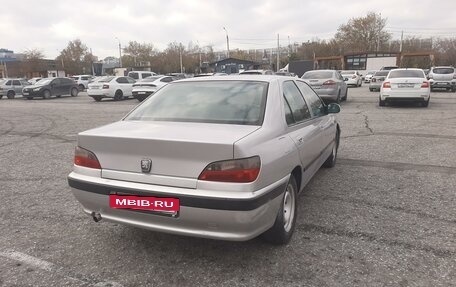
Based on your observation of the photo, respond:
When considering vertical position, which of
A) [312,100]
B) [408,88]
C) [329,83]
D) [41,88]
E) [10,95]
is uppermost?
[312,100]

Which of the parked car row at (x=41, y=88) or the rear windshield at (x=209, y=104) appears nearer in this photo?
the rear windshield at (x=209, y=104)

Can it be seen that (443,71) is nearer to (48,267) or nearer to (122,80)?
(122,80)

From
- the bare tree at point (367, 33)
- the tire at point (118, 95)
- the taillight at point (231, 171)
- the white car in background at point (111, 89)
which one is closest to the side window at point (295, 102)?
the taillight at point (231, 171)

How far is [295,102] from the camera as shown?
416cm

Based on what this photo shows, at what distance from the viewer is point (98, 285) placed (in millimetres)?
2918

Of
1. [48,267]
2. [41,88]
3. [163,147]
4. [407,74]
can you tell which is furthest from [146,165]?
[41,88]

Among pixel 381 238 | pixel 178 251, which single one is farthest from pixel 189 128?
pixel 381 238

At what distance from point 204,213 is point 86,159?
118 centimetres

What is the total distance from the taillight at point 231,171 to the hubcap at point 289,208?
30.5 inches

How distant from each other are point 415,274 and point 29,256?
10.5 ft

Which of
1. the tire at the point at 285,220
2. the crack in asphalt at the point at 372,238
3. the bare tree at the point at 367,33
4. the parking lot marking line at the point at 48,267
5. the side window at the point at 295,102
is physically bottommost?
the crack in asphalt at the point at 372,238

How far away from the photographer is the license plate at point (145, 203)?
2.85 m

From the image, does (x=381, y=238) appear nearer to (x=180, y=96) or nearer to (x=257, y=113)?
(x=257, y=113)

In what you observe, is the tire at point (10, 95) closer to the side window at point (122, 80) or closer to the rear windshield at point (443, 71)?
the side window at point (122, 80)
